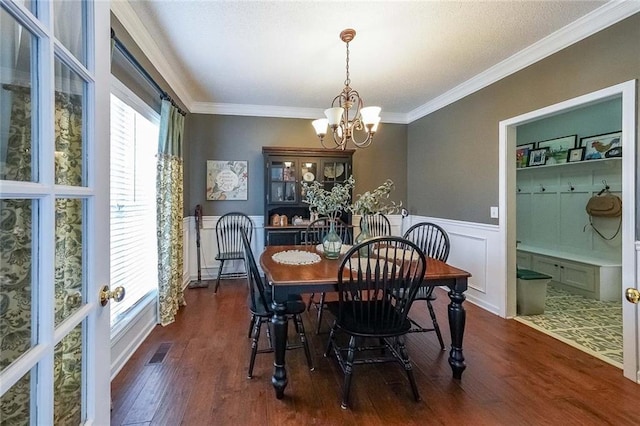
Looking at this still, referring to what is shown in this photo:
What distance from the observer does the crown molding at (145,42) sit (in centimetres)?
209

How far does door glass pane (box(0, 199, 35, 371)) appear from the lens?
0.70 metres

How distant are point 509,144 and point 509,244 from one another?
1016mm

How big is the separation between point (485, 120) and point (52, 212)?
3804mm

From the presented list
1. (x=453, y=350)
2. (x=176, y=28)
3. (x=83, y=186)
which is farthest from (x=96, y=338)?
(x=176, y=28)

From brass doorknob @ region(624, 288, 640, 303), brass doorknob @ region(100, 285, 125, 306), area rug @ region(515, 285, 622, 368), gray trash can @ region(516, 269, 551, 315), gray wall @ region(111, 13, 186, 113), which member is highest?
gray wall @ region(111, 13, 186, 113)

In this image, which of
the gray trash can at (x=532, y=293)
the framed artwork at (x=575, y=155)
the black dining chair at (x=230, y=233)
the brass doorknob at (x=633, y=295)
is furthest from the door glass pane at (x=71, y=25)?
the framed artwork at (x=575, y=155)

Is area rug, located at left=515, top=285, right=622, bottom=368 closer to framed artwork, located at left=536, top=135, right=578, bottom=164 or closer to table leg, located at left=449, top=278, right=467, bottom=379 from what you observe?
table leg, located at left=449, top=278, right=467, bottom=379

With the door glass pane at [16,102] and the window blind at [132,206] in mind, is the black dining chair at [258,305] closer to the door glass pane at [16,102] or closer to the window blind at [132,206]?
the window blind at [132,206]

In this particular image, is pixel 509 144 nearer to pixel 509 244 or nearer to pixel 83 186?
pixel 509 244

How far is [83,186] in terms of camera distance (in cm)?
94

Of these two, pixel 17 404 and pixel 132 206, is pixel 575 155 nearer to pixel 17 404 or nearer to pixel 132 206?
pixel 132 206

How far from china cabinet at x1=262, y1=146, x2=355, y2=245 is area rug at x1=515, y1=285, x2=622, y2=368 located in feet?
9.28

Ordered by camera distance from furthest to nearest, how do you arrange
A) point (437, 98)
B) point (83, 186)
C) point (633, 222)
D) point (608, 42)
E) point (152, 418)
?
point (437, 98) → point (608, 42) → point (633, 222) → point (152, 418) → point (83, 186)

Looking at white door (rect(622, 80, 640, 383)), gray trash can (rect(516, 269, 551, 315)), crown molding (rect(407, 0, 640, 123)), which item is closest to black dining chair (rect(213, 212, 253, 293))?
crown molding (rect(407, 0, 640, 123))
